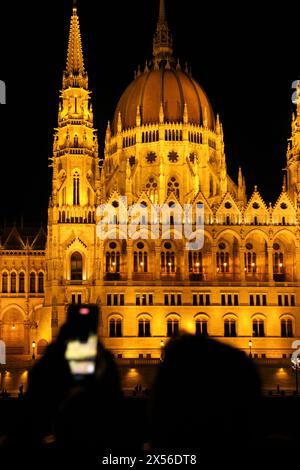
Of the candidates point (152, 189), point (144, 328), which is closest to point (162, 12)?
point (152, 189)

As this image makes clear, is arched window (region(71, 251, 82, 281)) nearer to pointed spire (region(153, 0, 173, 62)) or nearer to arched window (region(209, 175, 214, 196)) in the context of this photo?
arched window (region(209, 175, 214, 196))

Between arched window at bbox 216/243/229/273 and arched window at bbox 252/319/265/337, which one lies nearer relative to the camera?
arched window at bbox 252/319/265/337

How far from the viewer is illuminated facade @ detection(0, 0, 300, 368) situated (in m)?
87.6

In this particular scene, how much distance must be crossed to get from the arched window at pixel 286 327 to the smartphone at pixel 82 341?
83.6 metres

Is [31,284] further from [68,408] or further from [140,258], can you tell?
[68,408]

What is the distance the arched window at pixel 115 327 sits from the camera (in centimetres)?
8706

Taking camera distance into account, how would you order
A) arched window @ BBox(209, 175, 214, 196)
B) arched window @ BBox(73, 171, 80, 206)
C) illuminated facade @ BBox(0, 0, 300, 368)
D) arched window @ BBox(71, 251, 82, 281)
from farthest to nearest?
arched window @ BBox(209, 175, 214, 196) < arched window @ BBox(73, 171, 80, 206) < arched window @ BBox(71, 251, 82, 281) < illuminated facade @ BBox(0, 0, 300, 368)

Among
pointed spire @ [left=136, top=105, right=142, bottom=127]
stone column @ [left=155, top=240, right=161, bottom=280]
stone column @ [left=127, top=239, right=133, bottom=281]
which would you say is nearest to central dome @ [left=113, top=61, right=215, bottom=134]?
pointed spire @ [left=136, top=105, right=142, bottom=127]

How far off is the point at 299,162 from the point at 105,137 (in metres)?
28.3

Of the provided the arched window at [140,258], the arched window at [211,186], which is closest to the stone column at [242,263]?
the arched window at [140,258]

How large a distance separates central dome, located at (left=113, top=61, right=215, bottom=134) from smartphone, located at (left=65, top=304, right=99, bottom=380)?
97970 mm

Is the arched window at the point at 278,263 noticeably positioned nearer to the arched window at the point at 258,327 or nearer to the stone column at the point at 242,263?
the stone column at the point at 242,263

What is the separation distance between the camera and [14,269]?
10338 centimetres
